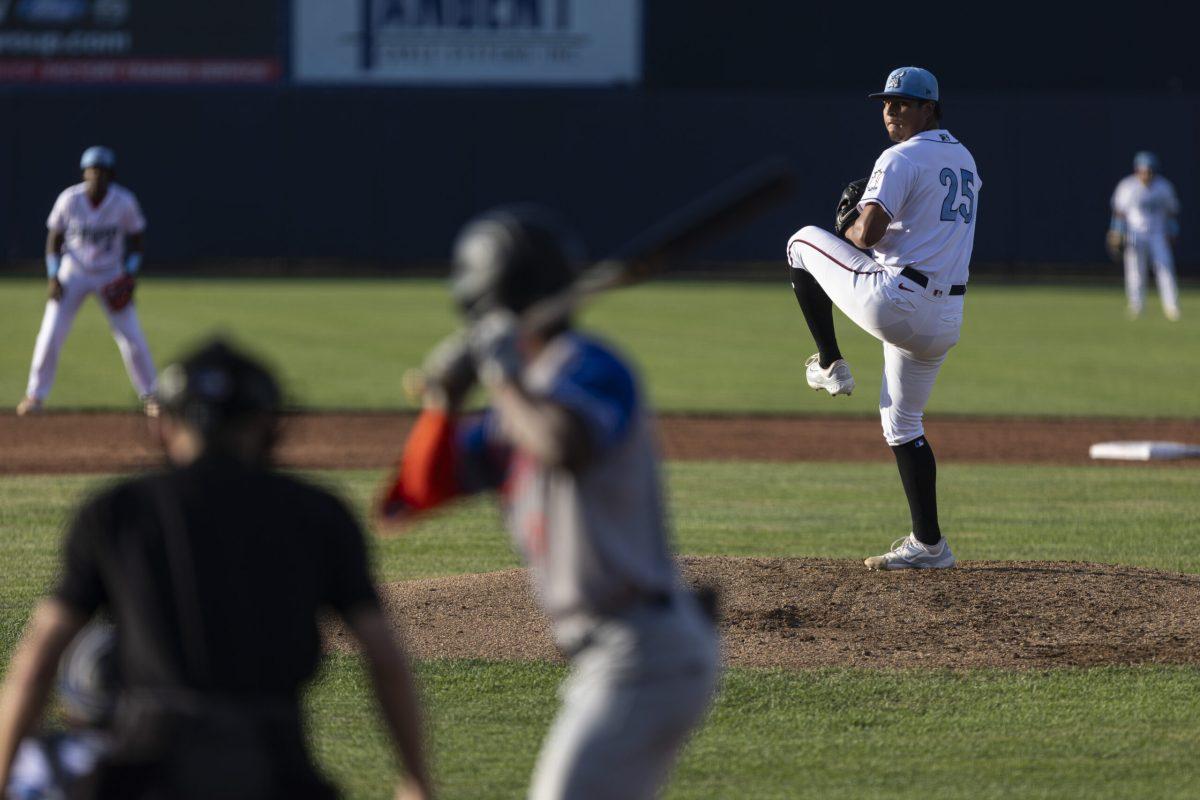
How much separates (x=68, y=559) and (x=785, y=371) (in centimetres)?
1839

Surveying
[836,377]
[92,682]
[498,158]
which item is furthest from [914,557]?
[498,158]

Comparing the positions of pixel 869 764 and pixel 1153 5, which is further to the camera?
pixel 1153 5

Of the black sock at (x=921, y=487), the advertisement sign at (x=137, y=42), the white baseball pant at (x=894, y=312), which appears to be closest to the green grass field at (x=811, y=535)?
the black sock at (x=921, y=487)

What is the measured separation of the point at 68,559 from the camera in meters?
3.38

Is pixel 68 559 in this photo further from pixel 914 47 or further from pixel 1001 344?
pixel 914 47

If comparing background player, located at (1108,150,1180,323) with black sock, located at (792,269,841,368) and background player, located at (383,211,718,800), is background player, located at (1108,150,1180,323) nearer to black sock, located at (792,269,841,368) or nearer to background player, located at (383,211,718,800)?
black sock, located at (792,269,841,368)

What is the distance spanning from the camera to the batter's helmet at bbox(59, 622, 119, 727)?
3500 millimetres

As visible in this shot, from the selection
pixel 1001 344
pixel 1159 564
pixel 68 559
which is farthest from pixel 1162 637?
pixel 1001 344

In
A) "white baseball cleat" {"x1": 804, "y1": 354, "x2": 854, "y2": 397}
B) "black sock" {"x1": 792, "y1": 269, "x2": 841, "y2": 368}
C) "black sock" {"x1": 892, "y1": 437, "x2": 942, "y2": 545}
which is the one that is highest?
"black sock" {"x1": 792, "y1": 269, "x2": 841, "y2": 368}

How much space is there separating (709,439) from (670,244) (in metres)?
11.9

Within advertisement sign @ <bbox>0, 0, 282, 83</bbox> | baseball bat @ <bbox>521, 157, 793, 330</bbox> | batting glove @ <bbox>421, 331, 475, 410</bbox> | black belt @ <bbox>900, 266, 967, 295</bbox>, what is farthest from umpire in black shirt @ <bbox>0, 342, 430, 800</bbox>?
advertisement sign @ <bbox>0, 0, 282, 83</bbox>

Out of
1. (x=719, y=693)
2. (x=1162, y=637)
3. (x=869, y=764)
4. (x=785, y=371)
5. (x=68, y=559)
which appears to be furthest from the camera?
(x=785, y=371)

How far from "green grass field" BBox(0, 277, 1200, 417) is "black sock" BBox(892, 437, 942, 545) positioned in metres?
7.78

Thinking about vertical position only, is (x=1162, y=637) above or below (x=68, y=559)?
below
